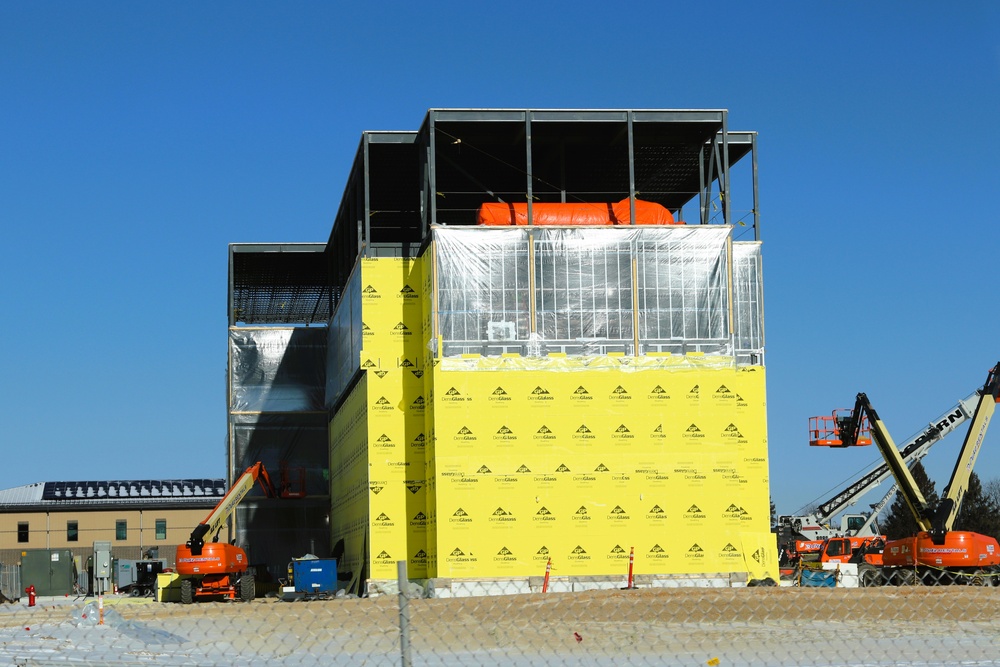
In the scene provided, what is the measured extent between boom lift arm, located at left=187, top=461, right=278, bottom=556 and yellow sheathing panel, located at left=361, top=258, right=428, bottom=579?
5.91 metres

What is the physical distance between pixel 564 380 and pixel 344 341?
1293cm

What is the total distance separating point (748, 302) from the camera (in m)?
39.2

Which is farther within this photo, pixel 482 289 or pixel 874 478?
pixel 874 478

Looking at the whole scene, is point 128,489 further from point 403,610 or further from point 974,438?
point 403,610

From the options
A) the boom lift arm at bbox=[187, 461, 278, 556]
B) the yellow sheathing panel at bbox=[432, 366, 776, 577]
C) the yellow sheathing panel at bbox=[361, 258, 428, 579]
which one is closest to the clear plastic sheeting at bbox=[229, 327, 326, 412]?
the boom lift arm at bbox=[187, 461, 278, 556]

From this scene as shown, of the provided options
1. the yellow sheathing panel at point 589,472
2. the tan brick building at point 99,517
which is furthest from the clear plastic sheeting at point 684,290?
the tan brick building at point 99,517

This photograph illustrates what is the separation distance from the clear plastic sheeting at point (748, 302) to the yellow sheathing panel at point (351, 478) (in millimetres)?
11662

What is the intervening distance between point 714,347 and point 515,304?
603cm

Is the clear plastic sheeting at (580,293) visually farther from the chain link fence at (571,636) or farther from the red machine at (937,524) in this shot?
the chain link fence at (571,636)

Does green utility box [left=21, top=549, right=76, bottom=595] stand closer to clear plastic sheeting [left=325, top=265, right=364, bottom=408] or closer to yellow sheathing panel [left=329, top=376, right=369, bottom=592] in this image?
yellow sheathing panel [left=329, top=376, right=369, bottom=592]

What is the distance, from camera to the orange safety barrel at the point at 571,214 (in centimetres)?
3962

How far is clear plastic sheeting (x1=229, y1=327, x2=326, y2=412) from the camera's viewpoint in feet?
189

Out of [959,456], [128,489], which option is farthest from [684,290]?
[128,489]

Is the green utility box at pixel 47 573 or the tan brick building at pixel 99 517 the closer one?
the green utility box at pixel 47 573
